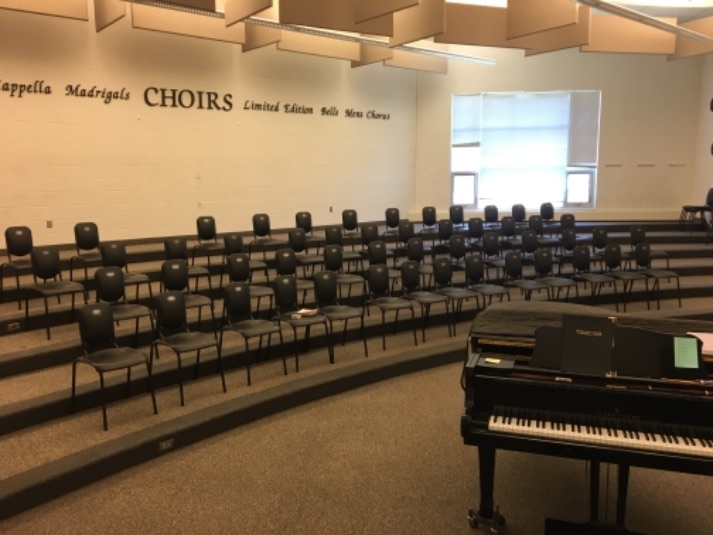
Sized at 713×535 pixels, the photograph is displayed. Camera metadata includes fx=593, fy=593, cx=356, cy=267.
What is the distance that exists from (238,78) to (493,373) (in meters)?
7.44

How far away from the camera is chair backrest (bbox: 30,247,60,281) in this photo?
19.2 ft

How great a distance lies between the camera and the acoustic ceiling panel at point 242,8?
18.7ft

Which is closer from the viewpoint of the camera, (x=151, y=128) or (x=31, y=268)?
(x=31, y=268)

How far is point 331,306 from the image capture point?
245 inches

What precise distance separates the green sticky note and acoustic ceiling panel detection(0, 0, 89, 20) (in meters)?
6.67

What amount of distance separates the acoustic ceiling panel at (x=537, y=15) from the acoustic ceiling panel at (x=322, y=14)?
1.70 meters

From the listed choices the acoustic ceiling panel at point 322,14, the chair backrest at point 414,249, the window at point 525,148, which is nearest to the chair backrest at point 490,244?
the chair backrest at point 414,249

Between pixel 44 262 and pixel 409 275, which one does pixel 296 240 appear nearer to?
pixel 409 275

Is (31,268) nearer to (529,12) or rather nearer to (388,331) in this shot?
(388,331)

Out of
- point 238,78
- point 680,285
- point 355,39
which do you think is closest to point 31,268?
point 238,78

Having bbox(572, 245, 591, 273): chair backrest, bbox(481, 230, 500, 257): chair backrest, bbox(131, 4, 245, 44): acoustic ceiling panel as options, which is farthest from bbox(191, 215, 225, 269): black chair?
bbox(572, 245, 591, 273): chair backrest

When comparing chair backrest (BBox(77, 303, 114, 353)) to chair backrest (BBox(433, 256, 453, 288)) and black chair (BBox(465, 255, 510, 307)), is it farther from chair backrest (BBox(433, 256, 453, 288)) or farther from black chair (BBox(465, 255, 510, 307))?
black chair (BBox(465, 255, 510, 307))

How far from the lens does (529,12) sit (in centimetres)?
654

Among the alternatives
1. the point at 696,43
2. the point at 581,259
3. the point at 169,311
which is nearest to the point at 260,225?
the point at 169,311
